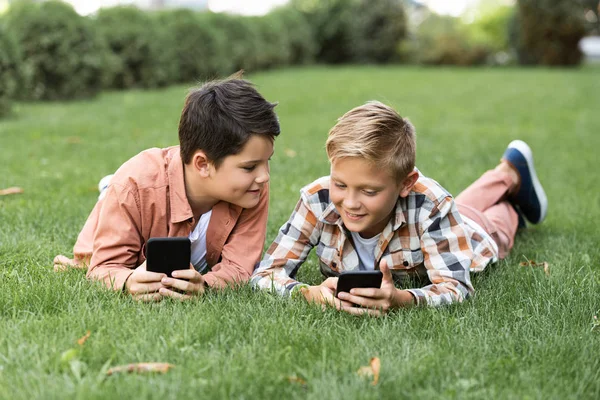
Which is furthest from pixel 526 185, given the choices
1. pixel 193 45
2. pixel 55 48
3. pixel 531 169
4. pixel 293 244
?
pixel 193 45

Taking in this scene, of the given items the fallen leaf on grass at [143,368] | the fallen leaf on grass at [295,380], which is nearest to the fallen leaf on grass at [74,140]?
the fallen leaf on grass at [143,368]

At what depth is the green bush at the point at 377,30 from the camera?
2412 cm

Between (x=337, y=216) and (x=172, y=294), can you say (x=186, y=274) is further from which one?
(x=337, y=216)

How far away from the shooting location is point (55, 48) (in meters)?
11.3

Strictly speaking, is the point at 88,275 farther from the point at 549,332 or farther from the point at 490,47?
the point at 490,47

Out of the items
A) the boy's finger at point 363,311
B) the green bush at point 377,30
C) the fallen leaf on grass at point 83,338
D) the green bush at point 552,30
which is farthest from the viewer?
the green bush at point 377,30

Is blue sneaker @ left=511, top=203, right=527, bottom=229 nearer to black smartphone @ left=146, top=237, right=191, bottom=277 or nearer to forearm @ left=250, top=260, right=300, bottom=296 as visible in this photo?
forearm @ left=250, top=260, right=300, bottom=296

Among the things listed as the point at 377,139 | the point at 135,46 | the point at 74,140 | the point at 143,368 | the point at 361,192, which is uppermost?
the point at 377,139

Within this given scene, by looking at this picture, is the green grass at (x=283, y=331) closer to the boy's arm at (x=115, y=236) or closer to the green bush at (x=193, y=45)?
the boy's arm at (x=115, y=236)

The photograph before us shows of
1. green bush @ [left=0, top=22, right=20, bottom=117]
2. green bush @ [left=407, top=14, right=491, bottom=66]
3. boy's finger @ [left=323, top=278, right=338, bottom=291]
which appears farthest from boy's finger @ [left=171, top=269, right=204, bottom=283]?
green bush @ [left=407, top=14, right=491, bottom=66]

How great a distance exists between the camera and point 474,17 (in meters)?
38.0

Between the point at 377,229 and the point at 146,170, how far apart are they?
1.14 metres

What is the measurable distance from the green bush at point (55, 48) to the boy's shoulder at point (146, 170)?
800 cm

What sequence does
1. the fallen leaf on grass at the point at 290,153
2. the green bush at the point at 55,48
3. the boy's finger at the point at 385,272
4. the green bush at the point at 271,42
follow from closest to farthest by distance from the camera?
the boy's finger at the point at 385,272
the fallen leaf on grass at the point at 290,153
the green bush at the point at 55,48
the green bush at the point at 271,42
